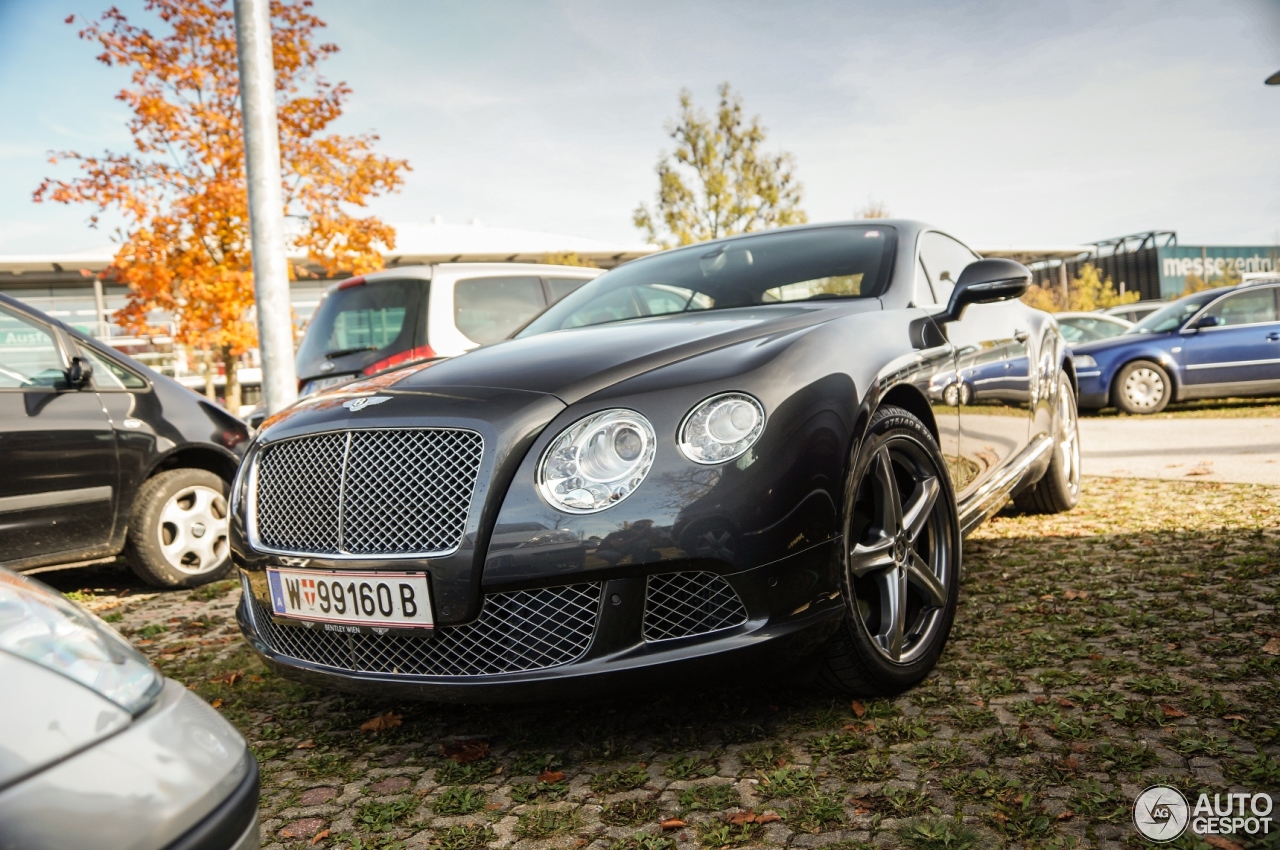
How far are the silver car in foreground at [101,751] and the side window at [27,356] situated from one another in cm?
374

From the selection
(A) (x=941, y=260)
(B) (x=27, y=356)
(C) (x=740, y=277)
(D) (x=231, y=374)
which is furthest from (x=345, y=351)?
(D) (x=231, y=374)

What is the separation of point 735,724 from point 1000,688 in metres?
0.78

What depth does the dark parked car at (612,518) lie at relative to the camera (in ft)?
7.34

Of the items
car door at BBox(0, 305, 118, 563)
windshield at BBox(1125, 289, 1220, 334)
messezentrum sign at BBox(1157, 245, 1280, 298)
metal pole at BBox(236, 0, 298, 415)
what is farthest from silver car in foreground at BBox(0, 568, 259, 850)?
messezentrum sign at BBox(1157, 245, 1280, 298)

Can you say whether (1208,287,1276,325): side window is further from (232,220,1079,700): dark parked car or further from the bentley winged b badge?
the bentley winged b badge

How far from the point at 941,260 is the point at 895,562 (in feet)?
6.00

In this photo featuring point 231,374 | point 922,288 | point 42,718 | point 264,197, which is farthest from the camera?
point 231,374

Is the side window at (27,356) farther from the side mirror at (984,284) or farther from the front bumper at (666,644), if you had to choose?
the side mirror at (984,284)

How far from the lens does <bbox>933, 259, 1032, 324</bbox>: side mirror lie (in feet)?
11.5

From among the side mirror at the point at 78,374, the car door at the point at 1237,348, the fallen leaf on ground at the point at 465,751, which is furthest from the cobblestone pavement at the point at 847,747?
the car door at the point at 1237,348

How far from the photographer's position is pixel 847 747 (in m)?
2.45

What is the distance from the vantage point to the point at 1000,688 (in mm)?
2789

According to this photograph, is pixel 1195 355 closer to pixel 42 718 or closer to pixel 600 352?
pixel 600 352

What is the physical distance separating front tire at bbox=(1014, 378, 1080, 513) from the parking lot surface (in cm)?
128
